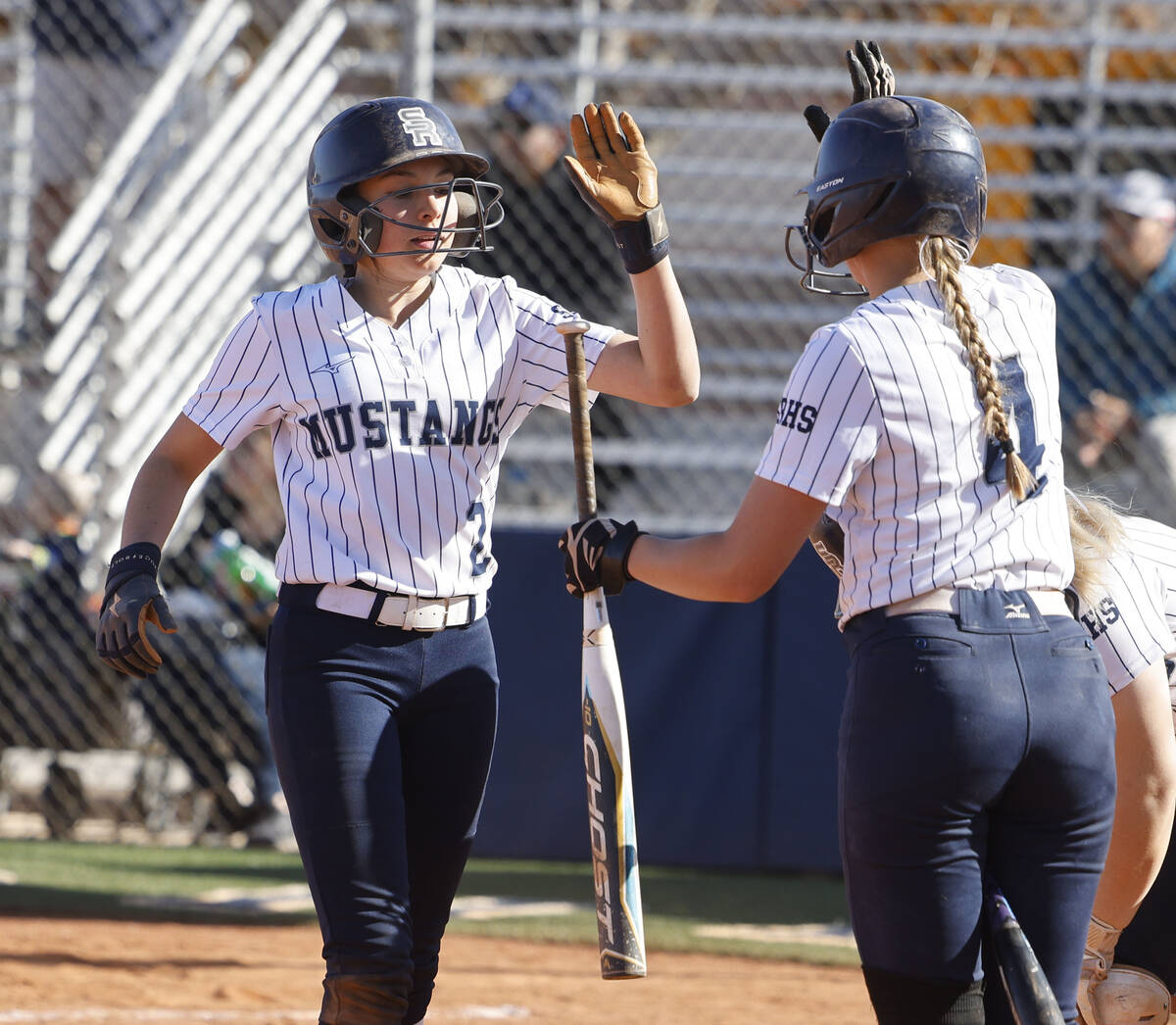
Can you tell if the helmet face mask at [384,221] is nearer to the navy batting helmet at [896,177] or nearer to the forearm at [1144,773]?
the navy batting helmet at [896,177]

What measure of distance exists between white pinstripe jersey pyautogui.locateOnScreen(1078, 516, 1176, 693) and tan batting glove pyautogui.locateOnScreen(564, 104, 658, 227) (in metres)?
1.13

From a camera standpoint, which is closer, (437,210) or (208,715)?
(437,210)

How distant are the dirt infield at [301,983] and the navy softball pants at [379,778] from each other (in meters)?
1.65

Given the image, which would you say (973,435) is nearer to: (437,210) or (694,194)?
(437,210)

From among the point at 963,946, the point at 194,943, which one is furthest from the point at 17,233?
the point at 963,946

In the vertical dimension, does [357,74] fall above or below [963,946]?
above

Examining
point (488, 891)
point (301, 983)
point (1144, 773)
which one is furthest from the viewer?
point (488, 891)

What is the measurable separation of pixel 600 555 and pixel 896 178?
2.67 ft

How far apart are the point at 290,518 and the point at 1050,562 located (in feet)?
4.72

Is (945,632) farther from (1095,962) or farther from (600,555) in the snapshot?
(1095,962)

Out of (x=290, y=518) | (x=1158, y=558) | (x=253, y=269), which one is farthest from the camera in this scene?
(x=253, y=269)

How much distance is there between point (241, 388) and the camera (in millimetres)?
3117

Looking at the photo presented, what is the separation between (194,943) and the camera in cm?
549

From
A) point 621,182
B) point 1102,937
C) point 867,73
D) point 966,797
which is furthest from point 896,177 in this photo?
point 1102,937
